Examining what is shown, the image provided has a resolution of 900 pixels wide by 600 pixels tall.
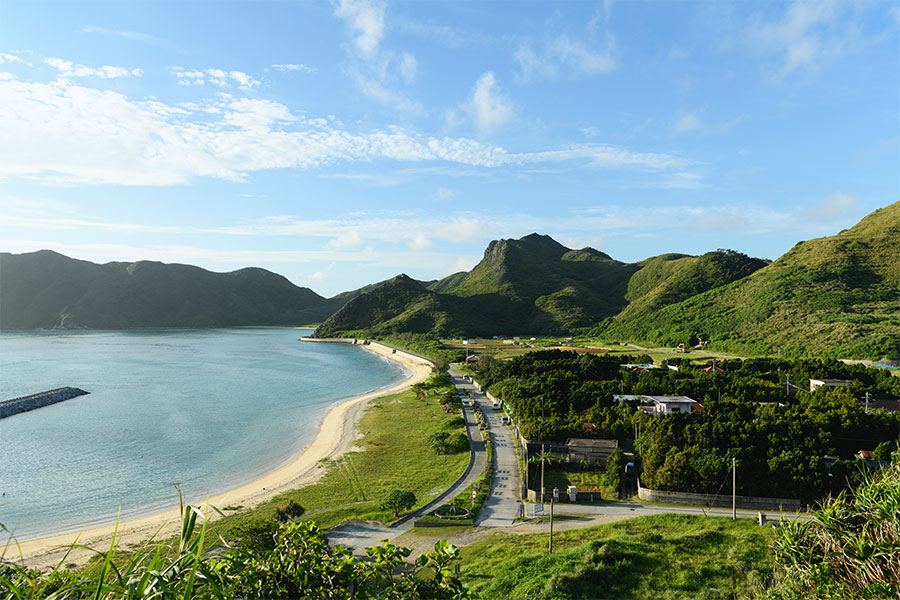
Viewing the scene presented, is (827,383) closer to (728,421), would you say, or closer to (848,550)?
(728,421)

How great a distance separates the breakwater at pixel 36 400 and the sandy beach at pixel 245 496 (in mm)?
34513

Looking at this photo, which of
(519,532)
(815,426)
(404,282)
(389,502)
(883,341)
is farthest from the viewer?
(404,282)

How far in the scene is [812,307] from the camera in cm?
7938

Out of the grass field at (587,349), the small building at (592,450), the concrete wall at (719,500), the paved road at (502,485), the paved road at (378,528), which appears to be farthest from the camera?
the grass field at (587,349)

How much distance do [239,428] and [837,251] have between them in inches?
4510

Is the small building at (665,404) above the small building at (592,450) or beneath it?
above

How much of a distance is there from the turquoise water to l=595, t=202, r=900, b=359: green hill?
60.4 m

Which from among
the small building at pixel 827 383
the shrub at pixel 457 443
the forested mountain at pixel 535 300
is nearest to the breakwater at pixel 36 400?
the shrub at pixel 457 443

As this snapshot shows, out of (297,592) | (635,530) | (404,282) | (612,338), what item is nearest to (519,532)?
(635,530)

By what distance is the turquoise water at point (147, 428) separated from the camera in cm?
2931

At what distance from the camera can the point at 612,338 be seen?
111 metres

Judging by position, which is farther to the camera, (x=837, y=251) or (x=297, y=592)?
(x=837, y=251)

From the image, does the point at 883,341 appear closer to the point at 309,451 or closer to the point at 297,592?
the point at 309,451

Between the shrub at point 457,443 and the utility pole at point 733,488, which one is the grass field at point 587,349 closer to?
the shrub at point 457,443
